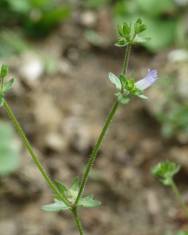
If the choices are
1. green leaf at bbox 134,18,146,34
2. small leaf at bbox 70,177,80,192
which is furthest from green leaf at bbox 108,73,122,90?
small leaf at bbox 70,177,80,192

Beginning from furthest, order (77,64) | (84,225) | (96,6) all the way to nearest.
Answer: (96,6) < (77,64) < (84,225)

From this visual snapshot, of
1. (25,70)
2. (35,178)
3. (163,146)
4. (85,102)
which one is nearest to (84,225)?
(35,178)

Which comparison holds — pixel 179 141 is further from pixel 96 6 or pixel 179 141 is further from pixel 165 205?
pixel 96 6

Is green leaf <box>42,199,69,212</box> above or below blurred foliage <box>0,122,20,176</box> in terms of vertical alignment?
above

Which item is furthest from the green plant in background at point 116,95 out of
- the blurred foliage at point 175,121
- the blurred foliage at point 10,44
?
the blurred foliage at point 10,44

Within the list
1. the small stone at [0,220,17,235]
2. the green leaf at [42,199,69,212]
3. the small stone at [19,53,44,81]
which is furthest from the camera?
the small stone at [19,53,44,81]

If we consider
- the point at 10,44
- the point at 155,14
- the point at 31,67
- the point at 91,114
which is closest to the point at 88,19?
the point at 155,14

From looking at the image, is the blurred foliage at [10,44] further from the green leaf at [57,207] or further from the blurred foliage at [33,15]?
the green leaf at [57,207]

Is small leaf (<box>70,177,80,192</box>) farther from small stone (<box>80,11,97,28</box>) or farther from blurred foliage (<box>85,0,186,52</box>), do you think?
small stone (<box>80,11,97,28</box>)

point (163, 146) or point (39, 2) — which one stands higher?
point (39, 2)

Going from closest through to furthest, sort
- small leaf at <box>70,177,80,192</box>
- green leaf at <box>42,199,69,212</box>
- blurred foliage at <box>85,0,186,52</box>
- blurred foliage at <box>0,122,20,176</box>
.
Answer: green leaf at <box>42,199,69,212</box>
small leaf at <box>70,177,80,192</box>
blurred foliage at <box>0,122,20,176</box>
blurred foliage at <box>85,0,186,52</box>
